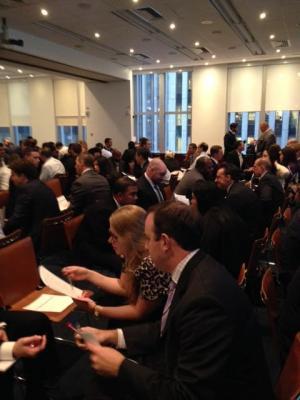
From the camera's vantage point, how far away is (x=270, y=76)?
12.0m

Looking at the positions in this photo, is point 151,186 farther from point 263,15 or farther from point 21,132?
point 21,132

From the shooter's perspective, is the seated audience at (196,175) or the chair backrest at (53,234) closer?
the chair backrest at (53,234)

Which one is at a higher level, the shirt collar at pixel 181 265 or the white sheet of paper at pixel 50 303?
the shirt collar at pixel 181 265

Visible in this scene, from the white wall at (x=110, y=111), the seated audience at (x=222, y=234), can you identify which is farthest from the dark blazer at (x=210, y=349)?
the white wall at (x=110, y=111)

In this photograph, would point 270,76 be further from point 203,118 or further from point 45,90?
point 45,90

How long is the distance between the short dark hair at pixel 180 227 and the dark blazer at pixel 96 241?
1.89 metres

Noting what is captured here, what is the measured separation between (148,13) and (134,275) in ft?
20.4

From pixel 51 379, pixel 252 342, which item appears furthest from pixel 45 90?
pixel 252 342

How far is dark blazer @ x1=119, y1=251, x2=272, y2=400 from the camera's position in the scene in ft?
3.48

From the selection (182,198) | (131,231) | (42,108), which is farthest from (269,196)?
(42,108)

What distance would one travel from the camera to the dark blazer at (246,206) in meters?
3.70

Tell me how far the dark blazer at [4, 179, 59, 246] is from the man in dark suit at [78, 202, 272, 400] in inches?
98.3

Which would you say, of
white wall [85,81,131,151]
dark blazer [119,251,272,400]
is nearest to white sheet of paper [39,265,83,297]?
dark blazer [119,251,272,400]

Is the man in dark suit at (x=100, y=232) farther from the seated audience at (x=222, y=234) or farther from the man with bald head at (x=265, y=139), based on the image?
the man with bald head at (x=265, y=139)
